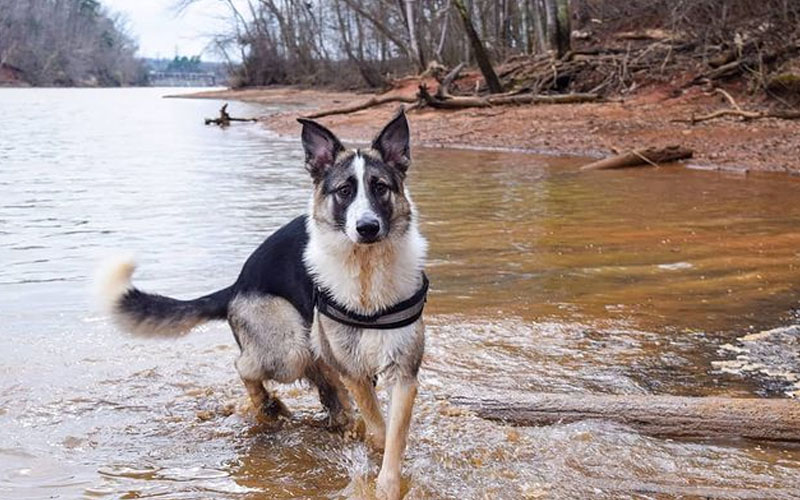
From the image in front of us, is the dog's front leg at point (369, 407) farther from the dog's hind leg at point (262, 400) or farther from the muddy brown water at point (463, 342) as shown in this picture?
the dog's hind leg at point (262, 400)

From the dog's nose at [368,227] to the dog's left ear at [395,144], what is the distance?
471 millimetres

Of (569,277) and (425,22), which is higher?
(425,22)

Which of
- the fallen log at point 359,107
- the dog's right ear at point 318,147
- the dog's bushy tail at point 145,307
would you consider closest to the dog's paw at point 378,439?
the dog's bushy tail at point 145,307

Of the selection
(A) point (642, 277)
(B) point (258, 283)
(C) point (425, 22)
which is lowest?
(A) point (642, 277)

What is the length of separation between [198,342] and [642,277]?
12.9 ft

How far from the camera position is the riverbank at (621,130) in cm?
1580

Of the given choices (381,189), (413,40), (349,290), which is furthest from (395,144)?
(413,40)

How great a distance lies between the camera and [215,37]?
3152 inches

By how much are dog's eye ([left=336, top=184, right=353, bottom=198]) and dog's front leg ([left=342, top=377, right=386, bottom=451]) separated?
0.87 m

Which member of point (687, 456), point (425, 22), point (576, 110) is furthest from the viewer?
point (425, 22)

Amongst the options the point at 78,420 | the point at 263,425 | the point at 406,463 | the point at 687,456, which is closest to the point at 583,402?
the point at 687,456

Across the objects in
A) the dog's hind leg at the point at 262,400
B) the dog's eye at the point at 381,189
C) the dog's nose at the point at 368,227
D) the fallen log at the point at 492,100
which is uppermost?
the dog's eye at the point at 381,189

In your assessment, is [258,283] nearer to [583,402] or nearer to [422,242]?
[422,242]

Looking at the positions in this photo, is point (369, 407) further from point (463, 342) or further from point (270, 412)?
point (463, 342)
